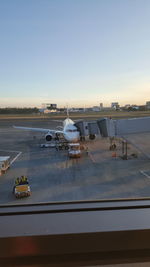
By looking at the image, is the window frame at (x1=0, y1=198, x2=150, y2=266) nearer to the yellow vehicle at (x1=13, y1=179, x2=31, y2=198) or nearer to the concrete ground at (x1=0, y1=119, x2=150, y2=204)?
the concrete ground at (x1=0, y1=119, x2=150, y2=204)

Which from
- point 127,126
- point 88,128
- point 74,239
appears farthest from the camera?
point 88,128

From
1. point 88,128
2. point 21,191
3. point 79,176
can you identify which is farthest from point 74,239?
point 88,128

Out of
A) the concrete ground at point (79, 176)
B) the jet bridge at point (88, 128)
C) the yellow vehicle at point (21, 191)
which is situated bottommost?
the concrete ground at point (79, 176)

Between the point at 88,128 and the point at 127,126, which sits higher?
the point at 127,126

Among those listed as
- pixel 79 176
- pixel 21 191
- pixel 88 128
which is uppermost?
pixel 88 128

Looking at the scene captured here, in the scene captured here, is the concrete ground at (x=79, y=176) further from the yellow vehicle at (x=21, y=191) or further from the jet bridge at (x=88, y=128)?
the jet bridge at (x=88, y=128)

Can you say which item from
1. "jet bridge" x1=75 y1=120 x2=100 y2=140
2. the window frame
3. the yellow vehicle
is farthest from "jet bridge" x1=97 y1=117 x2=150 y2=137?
the window frame

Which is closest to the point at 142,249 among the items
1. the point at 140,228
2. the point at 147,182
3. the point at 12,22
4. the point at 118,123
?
the point at 140,228

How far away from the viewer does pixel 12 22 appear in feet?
8.91

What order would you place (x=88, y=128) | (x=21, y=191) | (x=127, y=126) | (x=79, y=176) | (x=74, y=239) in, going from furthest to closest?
(x=88, y=128), (x=127, y=126), (x=79, y=176), (x=21, y=191), (x=74, y=239)

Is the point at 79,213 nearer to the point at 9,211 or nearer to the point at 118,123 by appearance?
the point at 9,211

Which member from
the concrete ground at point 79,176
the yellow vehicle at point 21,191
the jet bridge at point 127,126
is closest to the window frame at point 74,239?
the concrete ground at point 79,176

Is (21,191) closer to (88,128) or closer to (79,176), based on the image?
(79,176)

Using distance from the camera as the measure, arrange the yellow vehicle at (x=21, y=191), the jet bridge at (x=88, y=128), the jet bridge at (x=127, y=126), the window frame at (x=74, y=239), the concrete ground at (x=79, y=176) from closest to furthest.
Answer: the window frame at (x=74, y=239)
the yellow vehicle at (x=21, y=191)
the concrete ground at (x=79, y=176)
the jet bridge at (x=127, y=126)
the jet bridge at (x=88, y=128)
